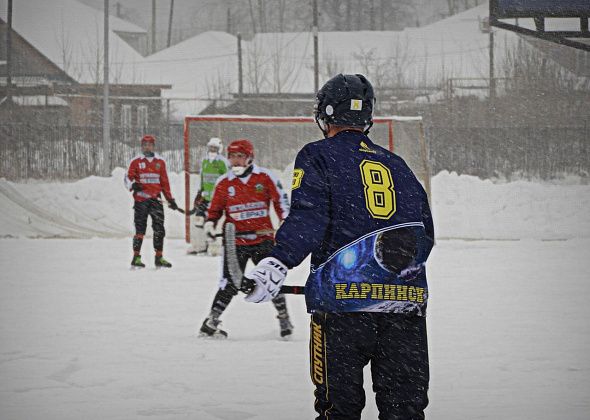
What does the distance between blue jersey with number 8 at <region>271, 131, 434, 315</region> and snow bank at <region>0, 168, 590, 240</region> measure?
1452cm

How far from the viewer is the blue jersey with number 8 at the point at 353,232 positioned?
11.2 ft

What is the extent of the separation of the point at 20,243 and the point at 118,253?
2.42 metres

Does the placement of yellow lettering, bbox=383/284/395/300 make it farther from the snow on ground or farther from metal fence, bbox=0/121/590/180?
metal fence, bbox=0/121/590/180

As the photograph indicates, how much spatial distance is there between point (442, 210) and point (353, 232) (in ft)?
55.3

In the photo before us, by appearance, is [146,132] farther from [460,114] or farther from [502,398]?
[502,398]

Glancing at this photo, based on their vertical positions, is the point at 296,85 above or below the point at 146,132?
above

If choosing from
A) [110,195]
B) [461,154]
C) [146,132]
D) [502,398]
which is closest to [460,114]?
[461,154]

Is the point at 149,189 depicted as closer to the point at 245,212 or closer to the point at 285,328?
the point at 245,212

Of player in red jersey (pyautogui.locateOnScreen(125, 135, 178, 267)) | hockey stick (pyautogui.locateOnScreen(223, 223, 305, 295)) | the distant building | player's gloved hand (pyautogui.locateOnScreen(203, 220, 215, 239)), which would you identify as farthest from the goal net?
the distant building

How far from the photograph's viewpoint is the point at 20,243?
1700cm

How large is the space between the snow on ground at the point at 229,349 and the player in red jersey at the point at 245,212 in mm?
286

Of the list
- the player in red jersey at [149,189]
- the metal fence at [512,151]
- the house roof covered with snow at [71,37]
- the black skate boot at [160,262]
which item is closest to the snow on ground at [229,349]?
the black skate boot at [160,262]

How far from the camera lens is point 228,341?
25.9 feet

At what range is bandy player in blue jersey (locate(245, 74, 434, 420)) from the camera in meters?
3.41
